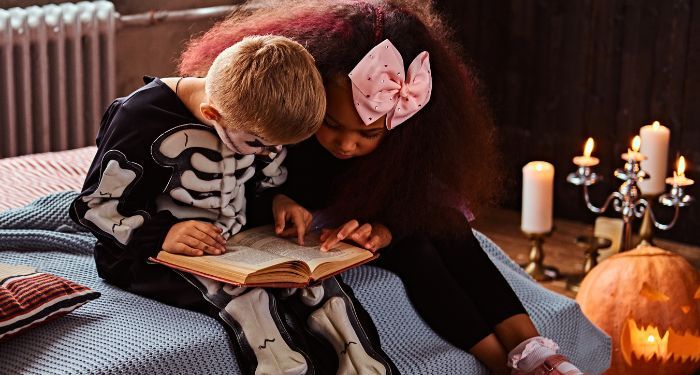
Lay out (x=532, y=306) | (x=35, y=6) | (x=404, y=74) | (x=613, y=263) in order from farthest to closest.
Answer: (x=35, y=6), (x=613, y=263), (x=532, y=306), (x=404, y=74)

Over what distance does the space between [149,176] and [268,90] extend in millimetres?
287

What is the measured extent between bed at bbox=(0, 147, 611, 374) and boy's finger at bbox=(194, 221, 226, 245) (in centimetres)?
12

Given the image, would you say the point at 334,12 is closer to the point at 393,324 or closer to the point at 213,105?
the point at 213,105

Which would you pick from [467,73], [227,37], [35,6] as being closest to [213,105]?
[227,37]

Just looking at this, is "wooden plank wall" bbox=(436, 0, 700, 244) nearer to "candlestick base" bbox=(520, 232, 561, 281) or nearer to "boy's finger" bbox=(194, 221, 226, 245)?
"candlestick base" bbox=(520, 232, 561, 281)

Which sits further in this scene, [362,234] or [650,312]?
[650,312]

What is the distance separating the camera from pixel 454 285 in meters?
1.91

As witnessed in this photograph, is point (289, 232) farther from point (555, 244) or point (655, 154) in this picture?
point (555, 244)

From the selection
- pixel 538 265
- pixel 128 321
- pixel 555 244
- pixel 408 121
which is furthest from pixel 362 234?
pixel 555 244

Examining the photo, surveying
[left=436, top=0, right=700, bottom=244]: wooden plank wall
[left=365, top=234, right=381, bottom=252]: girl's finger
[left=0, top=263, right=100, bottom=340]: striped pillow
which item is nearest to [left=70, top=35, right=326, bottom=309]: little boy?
[left=0, top=263, right=100, bottom=340]: striped pillow

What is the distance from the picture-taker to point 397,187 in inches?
75.7

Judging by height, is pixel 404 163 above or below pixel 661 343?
above

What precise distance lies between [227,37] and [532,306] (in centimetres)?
77

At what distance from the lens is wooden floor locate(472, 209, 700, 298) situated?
3318mm
